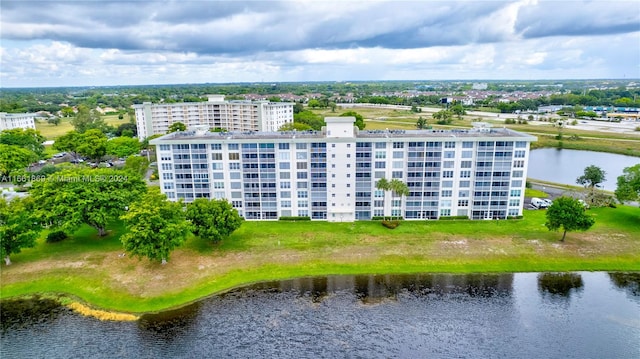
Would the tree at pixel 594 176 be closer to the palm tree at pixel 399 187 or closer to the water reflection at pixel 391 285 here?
the palm tree at pixel 399 187

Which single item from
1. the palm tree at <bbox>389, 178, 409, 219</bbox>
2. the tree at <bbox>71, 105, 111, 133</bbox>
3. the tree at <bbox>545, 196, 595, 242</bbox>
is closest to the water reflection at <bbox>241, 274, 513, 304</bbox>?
the tree at <bbox>545, 196, 595, 242</bbox>

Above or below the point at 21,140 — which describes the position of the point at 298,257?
below

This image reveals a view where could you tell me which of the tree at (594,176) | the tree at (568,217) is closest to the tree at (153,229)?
the tree at (568,217)

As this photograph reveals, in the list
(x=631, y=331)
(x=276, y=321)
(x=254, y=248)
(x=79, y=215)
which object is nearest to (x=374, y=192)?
(x=254, y=248)

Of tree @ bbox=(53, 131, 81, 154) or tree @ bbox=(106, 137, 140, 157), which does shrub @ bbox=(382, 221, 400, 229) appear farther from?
tree @ bbox=(53, 131, 81, 154)

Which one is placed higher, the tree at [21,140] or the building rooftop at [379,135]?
the building rooftop at [379,135]

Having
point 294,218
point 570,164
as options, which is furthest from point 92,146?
point 570,164

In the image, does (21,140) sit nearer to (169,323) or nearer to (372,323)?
(169,323)
